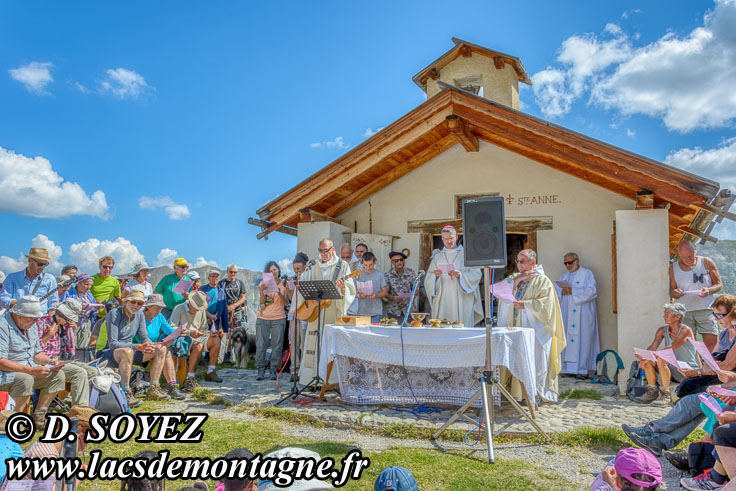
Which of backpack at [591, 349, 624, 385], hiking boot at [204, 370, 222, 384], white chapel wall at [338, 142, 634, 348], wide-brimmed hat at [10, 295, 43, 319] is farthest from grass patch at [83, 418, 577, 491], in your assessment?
white chapel wall at [338, 142, 634, 348]

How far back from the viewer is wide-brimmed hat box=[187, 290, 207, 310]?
296 inches

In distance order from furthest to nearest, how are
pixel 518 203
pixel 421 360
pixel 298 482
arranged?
pixel 518 203 → pixel 421 360 → pixel 298 482

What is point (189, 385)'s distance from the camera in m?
7.04

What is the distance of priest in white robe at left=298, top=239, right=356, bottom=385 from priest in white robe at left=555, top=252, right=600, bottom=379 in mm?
3540

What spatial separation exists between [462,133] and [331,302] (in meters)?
3.66

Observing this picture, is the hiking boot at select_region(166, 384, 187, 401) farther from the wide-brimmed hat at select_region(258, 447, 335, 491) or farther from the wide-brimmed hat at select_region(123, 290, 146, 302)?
the wide-brimmed hat at select_region(258, 447, 335, 491)

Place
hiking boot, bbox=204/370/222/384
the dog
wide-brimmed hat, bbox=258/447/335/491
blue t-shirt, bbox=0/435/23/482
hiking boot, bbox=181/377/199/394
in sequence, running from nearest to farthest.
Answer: wide-brimmed hat, bbox=258/447/335/491 < blue t-shirt, bbox=0/435/23/482 < hiking boot, bbox=181/377/199/394 < hiking boot, bbox=204/370/222/384 < the dog

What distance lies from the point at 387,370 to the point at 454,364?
922 mm

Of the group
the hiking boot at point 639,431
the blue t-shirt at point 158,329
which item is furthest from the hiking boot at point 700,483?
the blue t-shirt at point 158,329

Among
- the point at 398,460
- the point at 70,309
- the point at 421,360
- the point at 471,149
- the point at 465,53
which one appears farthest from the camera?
the point at 465,53

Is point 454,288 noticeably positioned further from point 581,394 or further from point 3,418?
point 3,418

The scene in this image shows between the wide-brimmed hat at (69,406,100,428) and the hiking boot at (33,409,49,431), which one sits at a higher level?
the wide-brimmed hat at (69,406,100,428)

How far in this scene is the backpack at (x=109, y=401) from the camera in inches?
197

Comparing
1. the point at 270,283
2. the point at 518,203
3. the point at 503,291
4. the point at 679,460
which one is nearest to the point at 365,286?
the point at 270,283
